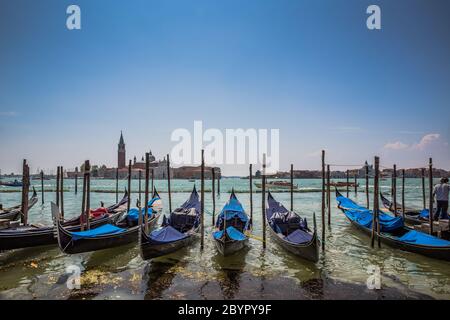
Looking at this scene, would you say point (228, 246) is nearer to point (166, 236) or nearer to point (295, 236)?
point (166, 236)

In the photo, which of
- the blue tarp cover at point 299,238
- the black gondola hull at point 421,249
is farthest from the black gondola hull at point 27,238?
the black gondola hull at point 421,249

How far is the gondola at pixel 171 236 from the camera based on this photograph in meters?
6.57

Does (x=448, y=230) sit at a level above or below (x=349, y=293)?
above

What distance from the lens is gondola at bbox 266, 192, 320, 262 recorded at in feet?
21.8

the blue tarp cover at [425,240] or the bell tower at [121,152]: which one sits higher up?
the bell tower at [121,152]

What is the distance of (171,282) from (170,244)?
4.81ft

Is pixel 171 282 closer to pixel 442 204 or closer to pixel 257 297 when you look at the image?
pixel 257 297

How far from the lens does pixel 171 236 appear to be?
765 cm

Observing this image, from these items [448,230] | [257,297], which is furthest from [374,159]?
[257,297]

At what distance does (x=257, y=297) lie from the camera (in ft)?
17.0

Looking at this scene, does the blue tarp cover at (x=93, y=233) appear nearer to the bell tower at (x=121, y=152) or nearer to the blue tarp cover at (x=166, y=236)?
the blue tarp cover at (x=166, y=236)

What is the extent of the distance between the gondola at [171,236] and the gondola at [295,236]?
8.62ft

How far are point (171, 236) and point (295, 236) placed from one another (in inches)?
134
